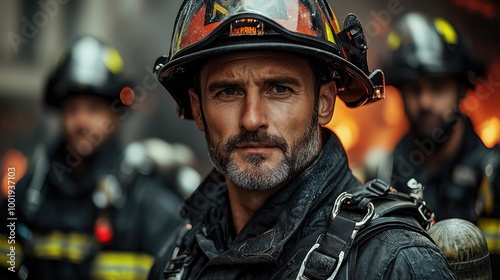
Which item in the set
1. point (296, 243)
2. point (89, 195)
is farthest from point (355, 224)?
point (89, 195)

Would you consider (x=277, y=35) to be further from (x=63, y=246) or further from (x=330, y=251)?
(x=63, y=246)

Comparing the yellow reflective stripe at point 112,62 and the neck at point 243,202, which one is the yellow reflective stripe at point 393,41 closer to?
the yellow reflective stripe at point 112,62

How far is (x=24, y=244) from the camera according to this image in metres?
5.76

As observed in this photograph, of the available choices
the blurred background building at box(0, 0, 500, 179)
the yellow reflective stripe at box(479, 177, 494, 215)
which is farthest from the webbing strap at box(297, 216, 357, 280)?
the blurred background building at box(0, 0, 500, 179)

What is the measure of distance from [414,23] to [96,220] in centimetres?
331

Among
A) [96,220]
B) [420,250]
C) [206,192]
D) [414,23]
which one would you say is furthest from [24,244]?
[420,250]

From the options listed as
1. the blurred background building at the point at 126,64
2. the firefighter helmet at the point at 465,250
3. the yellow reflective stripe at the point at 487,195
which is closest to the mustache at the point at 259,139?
the firefighter helmet at the point at 465,250

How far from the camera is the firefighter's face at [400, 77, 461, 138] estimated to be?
5902 mm

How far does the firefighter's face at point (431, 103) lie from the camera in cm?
590

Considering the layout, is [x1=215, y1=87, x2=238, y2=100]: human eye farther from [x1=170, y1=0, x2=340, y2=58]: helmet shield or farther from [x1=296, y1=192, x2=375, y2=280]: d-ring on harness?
[x1=296, y1=192, x2=375, y2=280]: d-ring on harness

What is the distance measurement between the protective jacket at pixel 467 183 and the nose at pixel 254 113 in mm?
3178

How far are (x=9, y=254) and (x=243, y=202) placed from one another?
3534 mm

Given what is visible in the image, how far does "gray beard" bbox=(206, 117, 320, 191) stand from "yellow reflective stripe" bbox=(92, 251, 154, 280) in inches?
126

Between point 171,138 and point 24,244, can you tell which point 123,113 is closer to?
point 24,244
